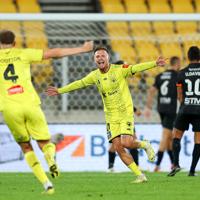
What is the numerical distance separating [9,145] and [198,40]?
441 centimetres

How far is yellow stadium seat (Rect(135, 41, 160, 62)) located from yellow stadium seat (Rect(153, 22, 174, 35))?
33 cm

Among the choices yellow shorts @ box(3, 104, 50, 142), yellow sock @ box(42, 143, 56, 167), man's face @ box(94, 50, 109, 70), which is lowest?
yellow sock @ box(42, 143, 56, 167)

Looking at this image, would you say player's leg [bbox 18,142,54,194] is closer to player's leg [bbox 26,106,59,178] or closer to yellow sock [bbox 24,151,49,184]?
yellow sock [bbox 24,151,49,184]

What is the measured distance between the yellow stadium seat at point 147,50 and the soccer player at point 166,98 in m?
0.91

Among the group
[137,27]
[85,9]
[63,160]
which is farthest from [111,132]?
[85,9]

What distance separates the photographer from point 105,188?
39.0 feet

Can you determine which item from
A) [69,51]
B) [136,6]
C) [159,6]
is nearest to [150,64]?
[69,51]

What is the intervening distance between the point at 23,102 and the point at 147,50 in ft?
27.1

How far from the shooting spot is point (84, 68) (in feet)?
60.5

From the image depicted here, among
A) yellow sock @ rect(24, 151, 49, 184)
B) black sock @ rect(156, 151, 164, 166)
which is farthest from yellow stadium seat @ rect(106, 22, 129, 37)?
yellow sock @ rect(24, 151, 49, 184)

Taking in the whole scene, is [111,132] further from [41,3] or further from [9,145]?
[41,3]

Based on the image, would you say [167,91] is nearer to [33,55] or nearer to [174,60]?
[174,60]

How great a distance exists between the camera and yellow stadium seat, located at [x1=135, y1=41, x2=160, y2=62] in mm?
18406

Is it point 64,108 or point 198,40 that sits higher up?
point 198,40
